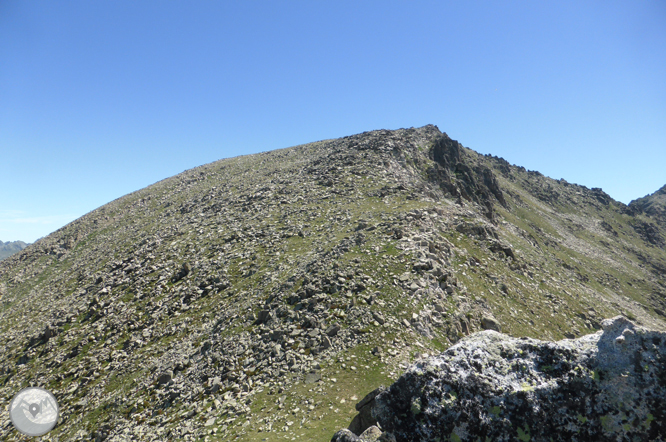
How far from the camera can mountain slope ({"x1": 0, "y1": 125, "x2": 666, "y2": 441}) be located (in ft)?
54.7

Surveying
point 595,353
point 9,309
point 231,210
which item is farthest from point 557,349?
point 9,309

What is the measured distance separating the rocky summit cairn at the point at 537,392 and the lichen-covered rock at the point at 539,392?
2 cm

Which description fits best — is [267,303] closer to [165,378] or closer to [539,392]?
[165,378]

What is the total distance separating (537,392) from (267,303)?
64.6ft

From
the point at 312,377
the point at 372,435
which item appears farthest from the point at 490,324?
the point at 372,435

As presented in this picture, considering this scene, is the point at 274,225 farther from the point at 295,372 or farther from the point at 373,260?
the point at 295,372

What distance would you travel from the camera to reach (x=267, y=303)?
23.4m

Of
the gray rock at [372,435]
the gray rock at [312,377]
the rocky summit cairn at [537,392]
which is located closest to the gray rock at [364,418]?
the gray rock at [372,435]

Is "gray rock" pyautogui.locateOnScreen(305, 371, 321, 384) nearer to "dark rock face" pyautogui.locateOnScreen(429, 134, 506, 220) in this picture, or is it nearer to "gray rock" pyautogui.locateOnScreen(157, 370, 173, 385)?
"gray rock" pyautogui.locateOnScreen(157, 370, 173, 385)

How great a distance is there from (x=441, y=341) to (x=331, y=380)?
7.57 meters

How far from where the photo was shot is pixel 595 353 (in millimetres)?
6309

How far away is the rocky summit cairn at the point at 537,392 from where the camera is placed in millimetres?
5547

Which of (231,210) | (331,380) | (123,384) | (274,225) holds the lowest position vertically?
(123,384)

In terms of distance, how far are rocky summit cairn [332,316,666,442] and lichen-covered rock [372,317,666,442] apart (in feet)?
0.05
